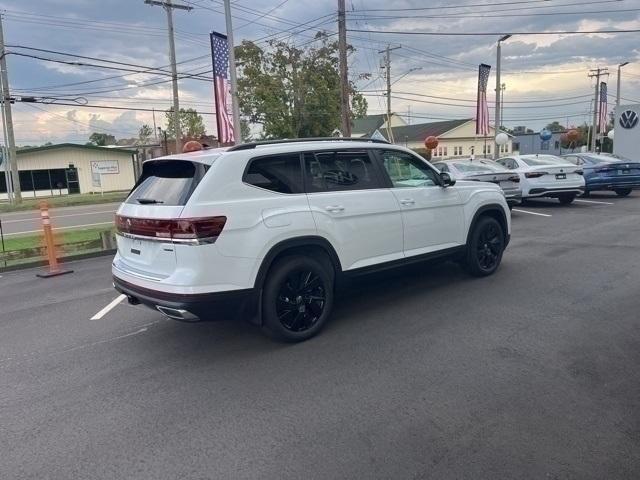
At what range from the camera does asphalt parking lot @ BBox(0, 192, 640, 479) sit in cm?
301

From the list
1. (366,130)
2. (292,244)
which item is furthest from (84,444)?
(366,130)

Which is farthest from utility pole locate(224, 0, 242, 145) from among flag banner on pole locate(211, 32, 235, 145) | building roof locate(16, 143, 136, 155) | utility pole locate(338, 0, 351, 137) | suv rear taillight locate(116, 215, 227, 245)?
building roof locate(16, 143, 136, 155)

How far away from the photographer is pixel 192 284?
4129 millimetres

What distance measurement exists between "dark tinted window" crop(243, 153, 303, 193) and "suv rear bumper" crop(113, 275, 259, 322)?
3.20 ft

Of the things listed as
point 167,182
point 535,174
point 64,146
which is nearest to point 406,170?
point 167,182

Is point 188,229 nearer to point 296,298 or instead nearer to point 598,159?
point 296,298

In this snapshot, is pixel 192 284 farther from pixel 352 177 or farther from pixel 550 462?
pixel 550 462

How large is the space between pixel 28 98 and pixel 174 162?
27.7 m

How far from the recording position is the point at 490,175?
1231cm

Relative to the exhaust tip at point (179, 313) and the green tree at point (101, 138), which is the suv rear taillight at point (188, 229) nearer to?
the exhaust tip at point (179, 313)

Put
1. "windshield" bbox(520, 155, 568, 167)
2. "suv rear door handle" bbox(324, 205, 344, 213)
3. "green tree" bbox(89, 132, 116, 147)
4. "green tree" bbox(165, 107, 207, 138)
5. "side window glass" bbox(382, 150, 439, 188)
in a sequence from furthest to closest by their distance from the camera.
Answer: "green tree" bbox(89, 132, 116, 147) < "green tree" bbox(165, 107, 207, 138) < "windshield" bbox(520, 155, 568, 167) < "side window glass" bbox(382, 150, 439, 188) < "suv rear door handle" bbox(324, 205, 344, 213)

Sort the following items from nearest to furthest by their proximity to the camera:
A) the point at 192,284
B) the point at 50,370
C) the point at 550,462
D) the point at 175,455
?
the point at 550,462, the point at 175,455, the point at 192,284, the point at 50,370

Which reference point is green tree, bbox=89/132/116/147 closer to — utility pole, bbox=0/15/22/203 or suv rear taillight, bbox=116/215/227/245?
utility pole, bbox=0/15/22/203

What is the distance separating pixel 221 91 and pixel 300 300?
572 inches
